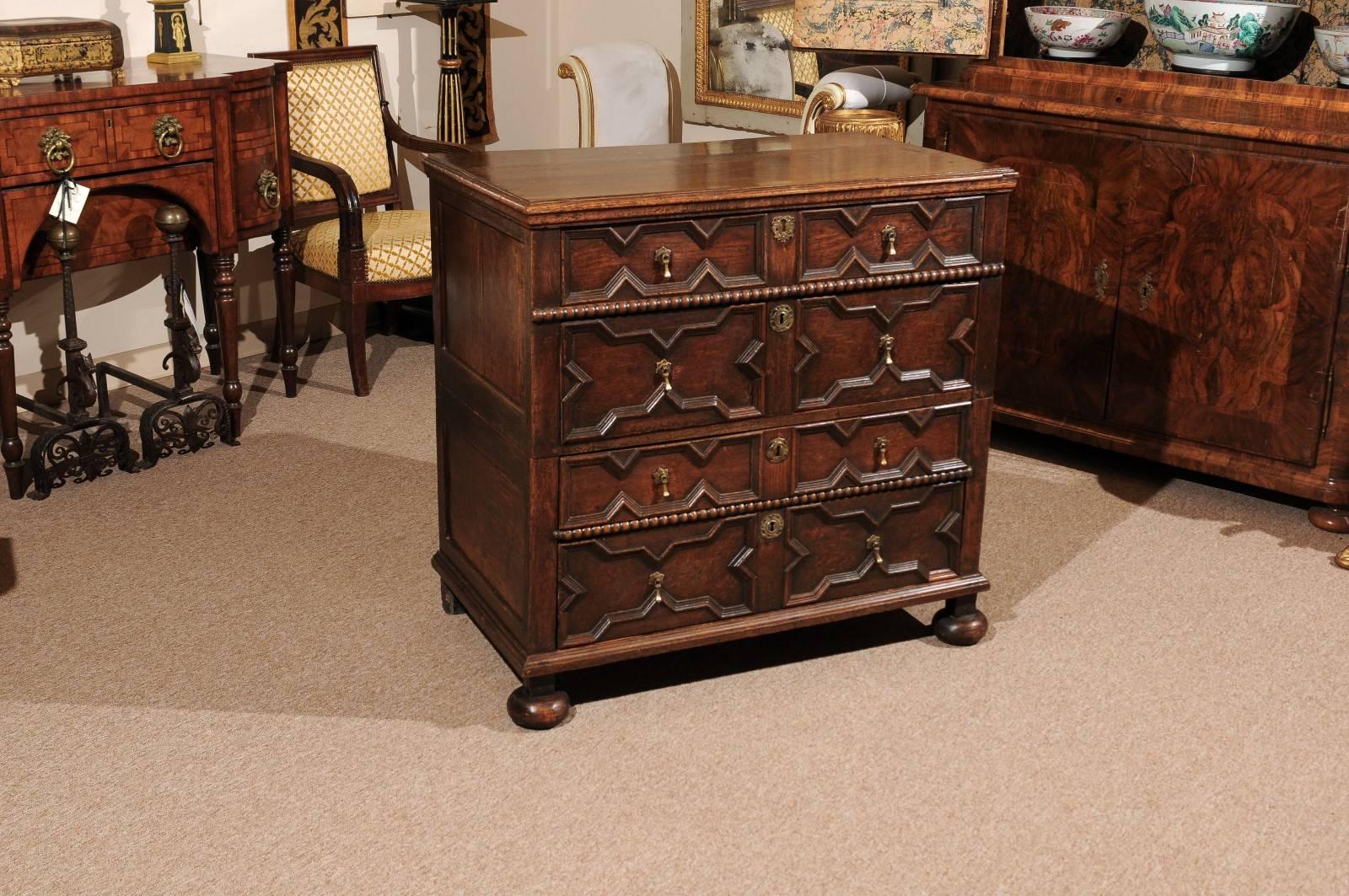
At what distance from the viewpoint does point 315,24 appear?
19.7ft

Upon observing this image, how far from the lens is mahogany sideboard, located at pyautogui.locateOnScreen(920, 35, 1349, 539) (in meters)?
4.36

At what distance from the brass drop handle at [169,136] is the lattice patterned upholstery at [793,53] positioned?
8.51 ft

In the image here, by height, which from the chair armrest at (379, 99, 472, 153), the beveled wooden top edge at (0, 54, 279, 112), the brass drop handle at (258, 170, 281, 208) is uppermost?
the beveled wooden top edge at (0, 54, 279, 112)

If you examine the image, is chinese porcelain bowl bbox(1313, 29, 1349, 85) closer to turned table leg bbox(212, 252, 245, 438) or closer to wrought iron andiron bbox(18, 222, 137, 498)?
turned table leg bbox(212, 252, 245, 438)

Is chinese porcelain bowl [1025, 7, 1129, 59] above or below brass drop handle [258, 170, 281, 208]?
above

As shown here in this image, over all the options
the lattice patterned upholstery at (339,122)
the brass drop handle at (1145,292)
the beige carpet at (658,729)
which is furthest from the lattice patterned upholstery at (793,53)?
the beige carpet at (658,729)

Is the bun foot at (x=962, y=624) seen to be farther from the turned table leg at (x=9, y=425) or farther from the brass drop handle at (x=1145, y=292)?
the turned table leg at (x=9, y=425)

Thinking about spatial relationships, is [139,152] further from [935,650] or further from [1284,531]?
[1284,531]

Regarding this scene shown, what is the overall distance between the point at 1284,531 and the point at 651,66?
317 centimetres

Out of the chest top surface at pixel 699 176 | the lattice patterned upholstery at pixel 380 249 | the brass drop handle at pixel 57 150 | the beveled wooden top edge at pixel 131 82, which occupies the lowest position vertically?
the lattice patterned upholstery at pixel 380 249

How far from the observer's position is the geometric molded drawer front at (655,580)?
3.26m

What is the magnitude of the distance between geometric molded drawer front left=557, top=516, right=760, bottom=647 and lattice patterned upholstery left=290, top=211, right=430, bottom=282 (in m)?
2.53

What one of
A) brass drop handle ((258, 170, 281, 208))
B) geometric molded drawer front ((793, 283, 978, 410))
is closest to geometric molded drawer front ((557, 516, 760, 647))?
geometric molded drawer front ((793, 283, 978, 410))

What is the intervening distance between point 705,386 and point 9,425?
2.48 m
